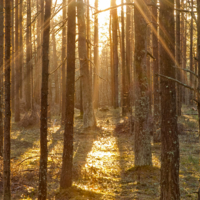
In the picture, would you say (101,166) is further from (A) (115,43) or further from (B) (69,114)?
(A) (115,43)

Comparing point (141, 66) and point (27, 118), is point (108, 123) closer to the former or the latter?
point (27, 118)

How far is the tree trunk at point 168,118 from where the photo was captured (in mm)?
4840

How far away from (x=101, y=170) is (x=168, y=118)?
419 cm

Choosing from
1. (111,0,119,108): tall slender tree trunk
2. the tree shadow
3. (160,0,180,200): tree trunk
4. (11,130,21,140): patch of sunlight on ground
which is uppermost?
(111,0,119,108): tall slender tree trunk

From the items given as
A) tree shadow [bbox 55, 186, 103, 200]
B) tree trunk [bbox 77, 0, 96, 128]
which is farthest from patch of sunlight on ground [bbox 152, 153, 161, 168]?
tree trunk [bbox 77, 0, 96, 128]

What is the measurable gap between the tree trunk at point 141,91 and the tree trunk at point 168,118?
279 cm

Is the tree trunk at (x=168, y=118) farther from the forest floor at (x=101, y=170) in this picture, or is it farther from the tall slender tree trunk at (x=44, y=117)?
the tall slender tree trunk at (x=44, y=117)

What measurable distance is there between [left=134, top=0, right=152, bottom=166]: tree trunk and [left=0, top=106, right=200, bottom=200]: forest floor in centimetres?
53

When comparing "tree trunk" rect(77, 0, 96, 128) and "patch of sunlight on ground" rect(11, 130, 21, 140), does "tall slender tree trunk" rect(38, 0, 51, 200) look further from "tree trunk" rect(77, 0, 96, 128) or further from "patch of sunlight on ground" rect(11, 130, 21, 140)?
"tree trunk" rect(77, 0, 96, 128)

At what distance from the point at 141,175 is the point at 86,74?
863 centimetres

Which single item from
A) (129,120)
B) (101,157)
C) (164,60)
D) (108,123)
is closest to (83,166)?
(101,157)

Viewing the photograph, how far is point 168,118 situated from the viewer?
4855mm

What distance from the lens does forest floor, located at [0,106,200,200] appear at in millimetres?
6410

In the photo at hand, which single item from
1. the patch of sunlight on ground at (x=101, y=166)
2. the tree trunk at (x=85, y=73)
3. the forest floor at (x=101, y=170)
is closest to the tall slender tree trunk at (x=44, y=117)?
the forest floor at (x=101, y=170)
